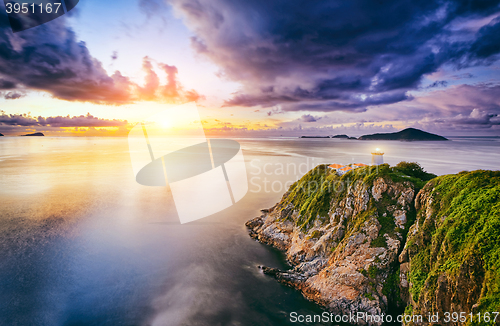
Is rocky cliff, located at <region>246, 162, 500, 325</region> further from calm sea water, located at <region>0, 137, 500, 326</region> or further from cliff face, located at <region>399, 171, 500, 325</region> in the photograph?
calm sea water, located at <region>0, 137, 500, 326</region>

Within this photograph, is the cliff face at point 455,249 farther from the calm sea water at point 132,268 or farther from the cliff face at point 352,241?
the calm sea water at point 132,268

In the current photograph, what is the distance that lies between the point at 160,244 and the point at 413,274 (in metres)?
26.1

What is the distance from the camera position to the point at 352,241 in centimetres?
1811

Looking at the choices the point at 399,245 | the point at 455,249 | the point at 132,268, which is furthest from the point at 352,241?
the point at 132,268

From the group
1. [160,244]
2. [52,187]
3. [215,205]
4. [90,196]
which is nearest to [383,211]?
[160,244]

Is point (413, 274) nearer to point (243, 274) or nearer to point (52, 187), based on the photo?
point (243, 274)

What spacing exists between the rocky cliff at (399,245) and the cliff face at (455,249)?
46 millimetres

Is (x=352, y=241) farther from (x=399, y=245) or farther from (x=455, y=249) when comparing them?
(x=455, y=249)

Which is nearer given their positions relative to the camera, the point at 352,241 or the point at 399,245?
the point at 399,245

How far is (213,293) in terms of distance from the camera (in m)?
18.8

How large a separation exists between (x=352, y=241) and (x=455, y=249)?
22.4 ft

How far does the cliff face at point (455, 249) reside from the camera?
10672 millimetres

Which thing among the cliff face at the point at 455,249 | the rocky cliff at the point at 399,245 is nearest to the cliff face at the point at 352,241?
the rocky cliff at the point at 399,245

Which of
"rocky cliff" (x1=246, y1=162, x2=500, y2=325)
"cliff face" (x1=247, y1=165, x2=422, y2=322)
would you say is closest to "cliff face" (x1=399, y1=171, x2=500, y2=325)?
"rocky cliff" (x1=246, y1=162, x2=500, y2=325)
